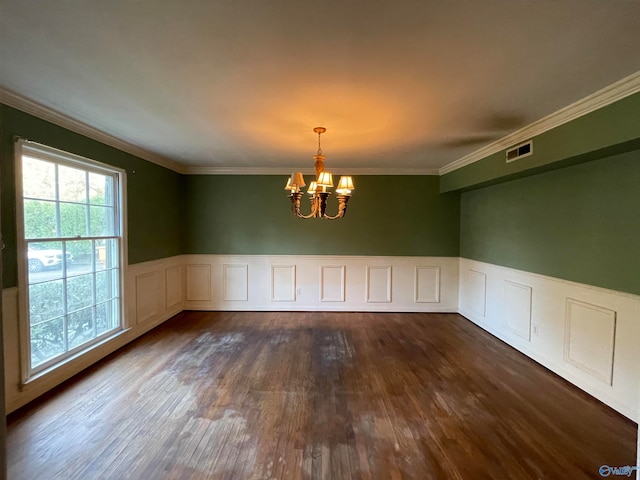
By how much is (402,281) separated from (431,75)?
3.81m

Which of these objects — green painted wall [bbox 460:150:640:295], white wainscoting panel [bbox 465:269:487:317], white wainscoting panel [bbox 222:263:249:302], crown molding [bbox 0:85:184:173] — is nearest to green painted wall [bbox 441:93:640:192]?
green painted wall [bbox 460:150:640:295]

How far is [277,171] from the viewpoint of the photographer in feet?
17.5

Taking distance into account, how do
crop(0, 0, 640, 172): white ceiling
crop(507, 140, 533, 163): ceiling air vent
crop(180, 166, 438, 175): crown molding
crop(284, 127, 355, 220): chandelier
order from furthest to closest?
crop(180, 166, 438, 175): crown molding, crop(507, 140, 533, 163): ceiling air vent, crop(284, 127, 355, 220): chandelier, crop(0, 0, 640, 172): white ceiling

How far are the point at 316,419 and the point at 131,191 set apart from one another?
3.50 meters

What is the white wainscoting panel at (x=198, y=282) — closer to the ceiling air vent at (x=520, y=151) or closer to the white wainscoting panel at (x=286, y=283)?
the white wainscoting panel at (x=286, y=283)

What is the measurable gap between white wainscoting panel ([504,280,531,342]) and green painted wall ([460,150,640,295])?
26 cm

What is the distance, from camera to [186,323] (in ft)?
15.6

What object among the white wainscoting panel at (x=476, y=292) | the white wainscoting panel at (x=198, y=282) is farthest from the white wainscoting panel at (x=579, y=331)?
the white wainscoting panel at (x=198, y=282)

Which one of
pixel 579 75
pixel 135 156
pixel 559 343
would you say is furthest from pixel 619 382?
pixel 135 156

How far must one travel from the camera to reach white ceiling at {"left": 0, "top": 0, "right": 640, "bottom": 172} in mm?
1593

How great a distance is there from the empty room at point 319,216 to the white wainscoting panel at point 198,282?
21.4 inches

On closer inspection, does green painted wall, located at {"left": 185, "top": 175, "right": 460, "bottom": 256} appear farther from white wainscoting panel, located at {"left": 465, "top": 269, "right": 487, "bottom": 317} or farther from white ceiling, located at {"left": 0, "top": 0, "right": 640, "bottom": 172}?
white ceiling, located at {"left": 0, "top": 0, "right": 640, "bottom": 172}

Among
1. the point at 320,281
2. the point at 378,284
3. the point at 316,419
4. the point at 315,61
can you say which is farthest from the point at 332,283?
the point at 315,61

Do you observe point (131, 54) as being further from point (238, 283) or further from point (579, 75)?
point (238, 283)
